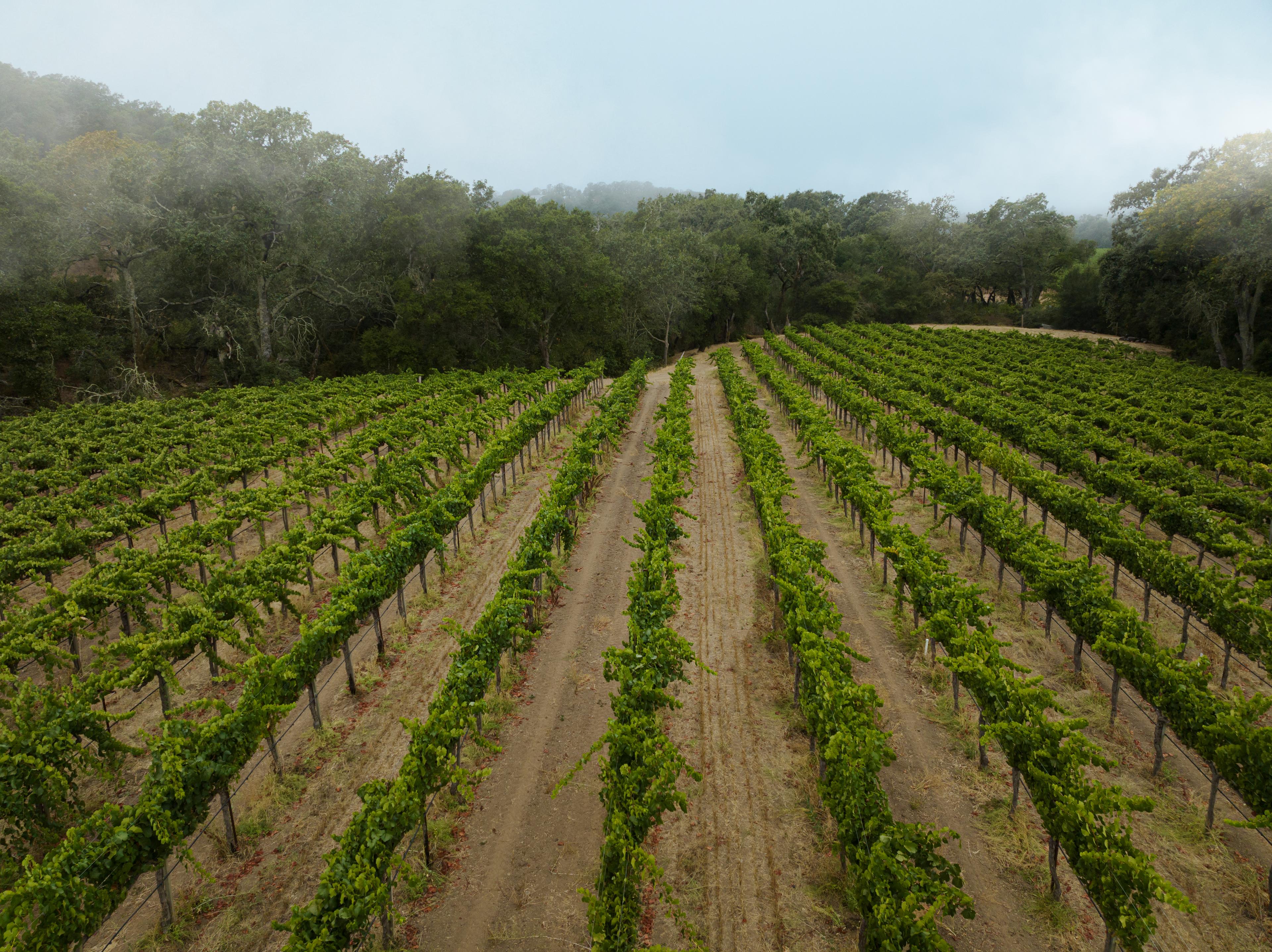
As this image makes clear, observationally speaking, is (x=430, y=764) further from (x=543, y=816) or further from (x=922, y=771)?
(x=922, y=771)

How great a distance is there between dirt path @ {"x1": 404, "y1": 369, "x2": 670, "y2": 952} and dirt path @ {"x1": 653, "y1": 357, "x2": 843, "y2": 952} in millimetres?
1512

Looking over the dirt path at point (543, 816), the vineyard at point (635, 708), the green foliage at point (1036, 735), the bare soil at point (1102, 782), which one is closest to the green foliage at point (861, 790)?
the vineyard at point (635, 708)

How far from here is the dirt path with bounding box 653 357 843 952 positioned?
9648mm

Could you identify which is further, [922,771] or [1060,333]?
[1060,333]

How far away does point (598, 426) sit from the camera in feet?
96.7

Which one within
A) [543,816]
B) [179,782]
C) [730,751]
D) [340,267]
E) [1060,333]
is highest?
[340,267]

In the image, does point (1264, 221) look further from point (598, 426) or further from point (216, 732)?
point (216, 732)

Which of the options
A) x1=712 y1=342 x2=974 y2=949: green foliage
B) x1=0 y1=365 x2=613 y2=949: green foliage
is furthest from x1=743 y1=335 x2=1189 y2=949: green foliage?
x1=0 y1=365 x2=613 y2=949: green foliage

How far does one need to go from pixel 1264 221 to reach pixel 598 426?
42418 millimetres

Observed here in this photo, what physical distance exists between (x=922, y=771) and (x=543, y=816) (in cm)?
713

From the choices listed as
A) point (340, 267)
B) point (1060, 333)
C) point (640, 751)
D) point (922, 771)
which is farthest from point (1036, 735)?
point (1060, 333)

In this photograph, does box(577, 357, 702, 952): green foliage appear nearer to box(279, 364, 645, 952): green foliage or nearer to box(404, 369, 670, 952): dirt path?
box(404, 369, 670, 952): dirt path

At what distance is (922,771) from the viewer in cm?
1241

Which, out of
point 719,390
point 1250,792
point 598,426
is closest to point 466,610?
point 598,426
